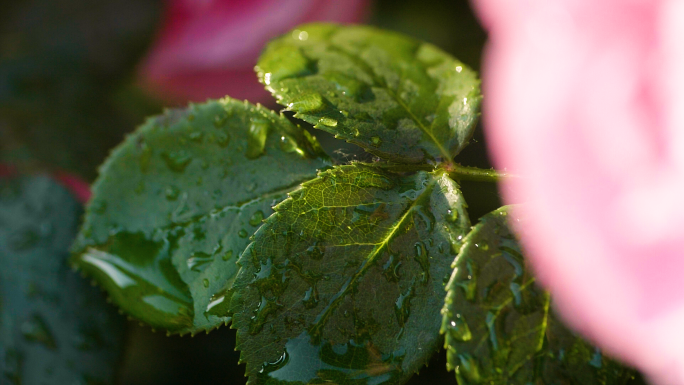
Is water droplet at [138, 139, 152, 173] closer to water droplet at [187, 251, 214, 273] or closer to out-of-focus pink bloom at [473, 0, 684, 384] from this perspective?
water droplet at [187, 251, 214, 273]

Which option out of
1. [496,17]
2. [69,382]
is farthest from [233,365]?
[496,17]

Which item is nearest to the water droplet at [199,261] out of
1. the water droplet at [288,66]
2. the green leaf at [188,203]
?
the green leaf at [188,203]

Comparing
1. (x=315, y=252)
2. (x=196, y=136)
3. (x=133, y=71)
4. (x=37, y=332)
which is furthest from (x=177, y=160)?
(x=133, y=71)

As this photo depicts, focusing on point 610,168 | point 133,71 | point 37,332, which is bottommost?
point 37,332

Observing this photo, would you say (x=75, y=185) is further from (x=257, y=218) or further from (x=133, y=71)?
(x=257, y=218)

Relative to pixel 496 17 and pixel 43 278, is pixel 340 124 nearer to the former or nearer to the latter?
pixel 496 17

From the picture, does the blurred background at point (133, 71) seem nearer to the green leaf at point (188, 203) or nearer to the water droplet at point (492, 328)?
the green leaf at point (188, 203)
